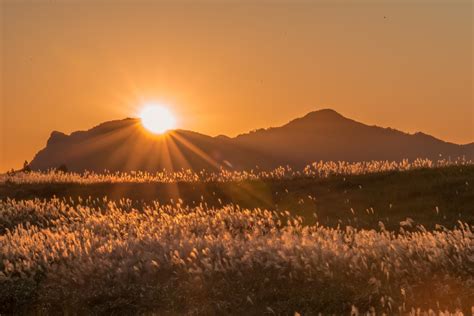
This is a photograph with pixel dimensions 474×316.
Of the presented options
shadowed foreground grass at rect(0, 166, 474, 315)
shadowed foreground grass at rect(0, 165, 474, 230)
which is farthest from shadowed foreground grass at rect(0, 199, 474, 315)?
shadowed foreground grass at rect(0, 165, 474, 230)

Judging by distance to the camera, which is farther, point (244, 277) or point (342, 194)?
point (342, 194)

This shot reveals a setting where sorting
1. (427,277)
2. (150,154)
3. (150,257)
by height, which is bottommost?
(427,277)

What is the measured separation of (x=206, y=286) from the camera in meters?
12.3

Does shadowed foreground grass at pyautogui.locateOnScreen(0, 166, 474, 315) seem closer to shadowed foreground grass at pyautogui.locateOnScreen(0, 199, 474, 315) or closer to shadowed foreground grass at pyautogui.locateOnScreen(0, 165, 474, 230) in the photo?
shadowed foreground grass at pyautogui.locateOnScreen(0, 199, 474, 315)

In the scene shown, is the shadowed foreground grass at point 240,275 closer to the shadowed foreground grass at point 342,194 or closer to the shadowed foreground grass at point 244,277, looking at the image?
the shadowed foreground grass at point 244,277

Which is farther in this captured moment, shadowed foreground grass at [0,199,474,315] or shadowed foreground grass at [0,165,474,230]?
shadowed foreground grass at [0,165,474,230]

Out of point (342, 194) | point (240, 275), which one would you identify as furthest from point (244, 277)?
point (342, 194)

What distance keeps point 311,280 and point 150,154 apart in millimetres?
162752

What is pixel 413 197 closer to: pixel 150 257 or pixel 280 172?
pixel 280 172

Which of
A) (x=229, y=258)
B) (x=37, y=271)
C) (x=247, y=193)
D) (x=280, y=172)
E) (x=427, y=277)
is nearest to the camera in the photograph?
(x=427, y=277)

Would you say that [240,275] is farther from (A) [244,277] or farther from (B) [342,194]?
(B) [342,194]


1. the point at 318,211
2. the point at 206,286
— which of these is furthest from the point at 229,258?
the point at 318,211

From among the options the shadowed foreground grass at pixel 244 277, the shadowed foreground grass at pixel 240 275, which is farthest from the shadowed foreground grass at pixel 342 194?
the shadowed foreground grass at pixel 244 277

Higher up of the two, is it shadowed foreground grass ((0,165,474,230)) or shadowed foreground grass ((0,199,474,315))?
shadowed foreground grass ((0,165,474,230))
